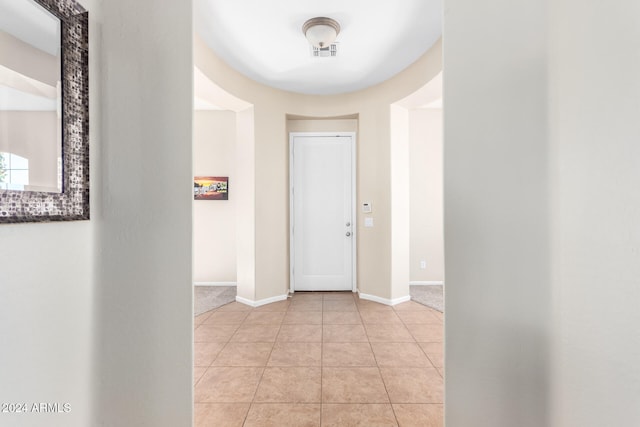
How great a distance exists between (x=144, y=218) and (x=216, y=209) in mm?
3818

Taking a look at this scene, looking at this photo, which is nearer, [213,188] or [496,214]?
[496,214]

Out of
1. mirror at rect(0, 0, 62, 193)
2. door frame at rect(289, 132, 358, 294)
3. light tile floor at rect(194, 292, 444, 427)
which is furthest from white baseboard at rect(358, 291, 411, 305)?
mirror at rect(0, 0, 62, 193)

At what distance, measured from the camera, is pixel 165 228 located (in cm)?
115

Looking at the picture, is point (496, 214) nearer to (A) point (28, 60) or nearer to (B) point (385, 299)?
(A) point (28, 60)

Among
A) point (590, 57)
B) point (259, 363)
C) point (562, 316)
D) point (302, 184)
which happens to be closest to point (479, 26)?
point (590, 57)

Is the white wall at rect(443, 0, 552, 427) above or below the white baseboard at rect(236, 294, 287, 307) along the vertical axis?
above

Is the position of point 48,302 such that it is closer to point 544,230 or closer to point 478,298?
point 478,298

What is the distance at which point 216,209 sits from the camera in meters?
4.76

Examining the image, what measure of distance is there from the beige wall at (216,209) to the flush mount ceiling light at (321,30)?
259cm

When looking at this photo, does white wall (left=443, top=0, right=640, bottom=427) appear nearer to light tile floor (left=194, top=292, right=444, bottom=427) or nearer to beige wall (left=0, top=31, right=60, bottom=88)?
light tile floor (left=194, top=292, right=444, bottom=427)

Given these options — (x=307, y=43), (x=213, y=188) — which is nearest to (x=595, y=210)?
(x=307, y=43)

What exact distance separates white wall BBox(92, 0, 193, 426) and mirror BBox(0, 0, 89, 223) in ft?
0.29

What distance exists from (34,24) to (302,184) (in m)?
3.52

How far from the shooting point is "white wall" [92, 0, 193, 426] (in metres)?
1.00
